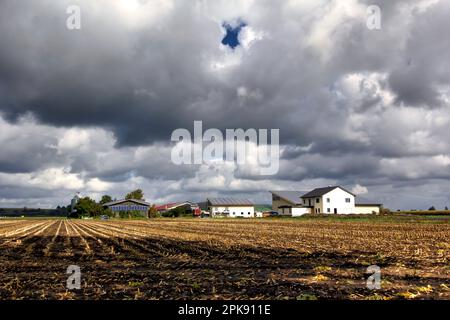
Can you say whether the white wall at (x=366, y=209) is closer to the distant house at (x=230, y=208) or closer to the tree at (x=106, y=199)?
the distant house at (x=230, y=208)

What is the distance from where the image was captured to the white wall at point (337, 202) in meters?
106

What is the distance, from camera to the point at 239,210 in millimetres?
137375

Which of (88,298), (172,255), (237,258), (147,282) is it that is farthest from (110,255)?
(88,298)

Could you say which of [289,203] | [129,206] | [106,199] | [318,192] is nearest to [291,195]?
[289,203]

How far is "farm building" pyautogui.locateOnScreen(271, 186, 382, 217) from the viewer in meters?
106

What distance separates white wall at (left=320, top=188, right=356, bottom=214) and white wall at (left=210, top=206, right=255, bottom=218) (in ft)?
107

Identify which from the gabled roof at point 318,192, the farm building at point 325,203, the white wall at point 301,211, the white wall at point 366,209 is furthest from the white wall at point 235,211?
the white wall at point 366,209

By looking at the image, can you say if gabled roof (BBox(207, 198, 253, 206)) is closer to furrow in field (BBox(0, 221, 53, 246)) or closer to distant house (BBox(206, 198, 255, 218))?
distant house (BBox(206, 198, 255, 218))

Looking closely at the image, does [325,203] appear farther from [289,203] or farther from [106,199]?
[106,199]

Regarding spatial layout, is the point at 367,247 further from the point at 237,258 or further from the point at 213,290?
the point at 213,290

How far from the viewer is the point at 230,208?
136 meters

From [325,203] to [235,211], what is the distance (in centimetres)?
3779

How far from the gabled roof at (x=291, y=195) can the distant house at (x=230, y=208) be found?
13.6m

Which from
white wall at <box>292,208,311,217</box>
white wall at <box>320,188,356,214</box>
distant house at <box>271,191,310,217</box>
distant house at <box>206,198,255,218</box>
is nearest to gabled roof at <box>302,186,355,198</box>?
white wall at <box>320,188,356,214</box>
